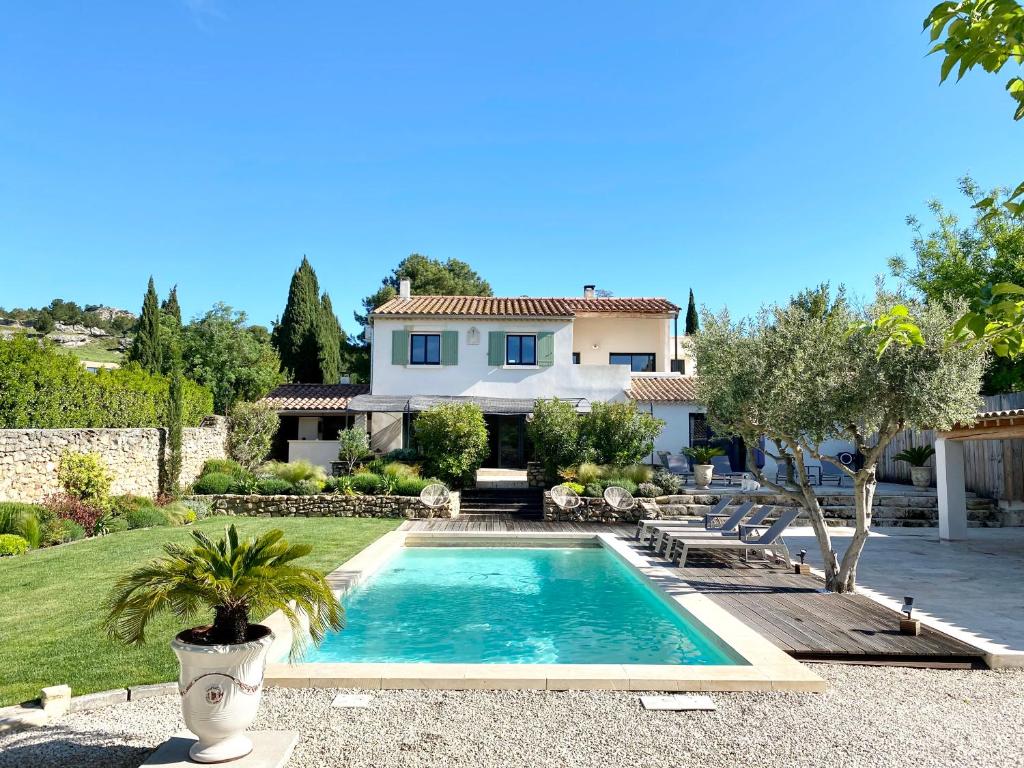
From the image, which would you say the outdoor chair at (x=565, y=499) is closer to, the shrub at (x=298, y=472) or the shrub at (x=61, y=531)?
the shrub at (x=298, y=472)

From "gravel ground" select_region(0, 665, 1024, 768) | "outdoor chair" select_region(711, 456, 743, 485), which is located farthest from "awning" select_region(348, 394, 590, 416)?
"gravel ground" select_region(0, 665, 1024, 768)

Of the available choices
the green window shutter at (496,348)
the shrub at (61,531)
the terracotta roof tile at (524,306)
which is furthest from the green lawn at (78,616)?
the terracotta roof tile at (524,306)

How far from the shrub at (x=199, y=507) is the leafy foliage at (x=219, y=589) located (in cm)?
1809

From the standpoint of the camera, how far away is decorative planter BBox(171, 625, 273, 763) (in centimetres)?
500

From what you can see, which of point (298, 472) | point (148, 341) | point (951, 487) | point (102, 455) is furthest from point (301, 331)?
point (951, 487)

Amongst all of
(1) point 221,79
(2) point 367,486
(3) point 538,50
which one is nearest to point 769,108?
(3) point 538,50

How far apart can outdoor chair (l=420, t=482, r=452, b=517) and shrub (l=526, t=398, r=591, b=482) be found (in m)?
4.24

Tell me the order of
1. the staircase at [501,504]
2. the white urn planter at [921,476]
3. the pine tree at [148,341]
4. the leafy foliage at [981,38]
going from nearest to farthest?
the leafy foliage at [981,38] < the staircase at [501,504] < the white urn planter at [921,476] < the pine tree at [148,341]

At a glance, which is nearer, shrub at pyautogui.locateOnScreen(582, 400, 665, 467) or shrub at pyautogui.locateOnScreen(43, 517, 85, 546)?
shrub at pyautogui.locateOnScreen(43, 517, 85, 546)

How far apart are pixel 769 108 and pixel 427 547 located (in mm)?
14931

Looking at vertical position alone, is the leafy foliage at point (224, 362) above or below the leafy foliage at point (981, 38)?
above

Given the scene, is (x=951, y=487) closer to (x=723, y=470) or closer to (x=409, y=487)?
(x=723, y=470)

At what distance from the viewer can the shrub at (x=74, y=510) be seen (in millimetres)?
17500

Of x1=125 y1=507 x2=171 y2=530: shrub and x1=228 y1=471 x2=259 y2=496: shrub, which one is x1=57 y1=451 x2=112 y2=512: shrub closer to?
x1=125 y1=507 x2=171 y2=530: shrub
